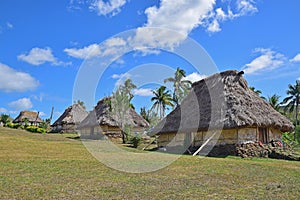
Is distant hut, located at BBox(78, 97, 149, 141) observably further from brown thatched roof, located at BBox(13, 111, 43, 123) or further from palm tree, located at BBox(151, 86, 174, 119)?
brown thatched roof, located at BBox(13, 111, 43, 123)

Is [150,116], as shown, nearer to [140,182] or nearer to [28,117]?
[28,117]

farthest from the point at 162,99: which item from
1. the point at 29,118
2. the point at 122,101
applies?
the point at 29,118

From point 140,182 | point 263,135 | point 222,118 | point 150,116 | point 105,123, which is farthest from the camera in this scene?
point 150,116

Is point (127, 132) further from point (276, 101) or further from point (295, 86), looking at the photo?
point (295, 86)

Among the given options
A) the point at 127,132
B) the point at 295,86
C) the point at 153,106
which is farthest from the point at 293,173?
the point at 295,86

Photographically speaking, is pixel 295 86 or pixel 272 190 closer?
pixel 272 190

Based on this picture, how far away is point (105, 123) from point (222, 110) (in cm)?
1839

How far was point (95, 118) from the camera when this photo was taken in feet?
125

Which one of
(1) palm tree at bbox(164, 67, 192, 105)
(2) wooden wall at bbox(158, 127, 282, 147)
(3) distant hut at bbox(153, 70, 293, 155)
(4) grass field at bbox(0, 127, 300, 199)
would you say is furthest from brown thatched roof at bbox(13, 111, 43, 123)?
(4) grass field at bbox(0, 127, 300, 199)

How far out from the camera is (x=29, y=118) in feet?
204

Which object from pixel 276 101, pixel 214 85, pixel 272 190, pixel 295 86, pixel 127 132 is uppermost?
pixel 295 86

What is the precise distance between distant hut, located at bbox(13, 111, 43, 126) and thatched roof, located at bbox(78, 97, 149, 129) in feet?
82.9

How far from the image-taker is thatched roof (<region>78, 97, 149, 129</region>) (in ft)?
116

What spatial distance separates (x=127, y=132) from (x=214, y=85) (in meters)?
11.7
